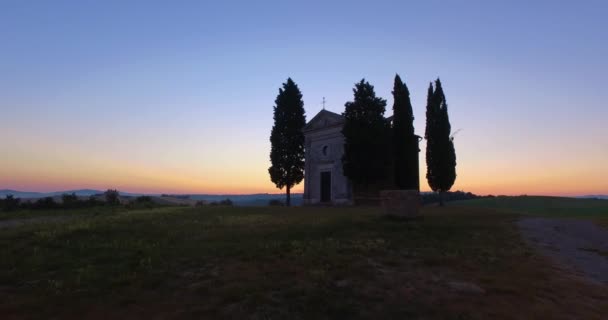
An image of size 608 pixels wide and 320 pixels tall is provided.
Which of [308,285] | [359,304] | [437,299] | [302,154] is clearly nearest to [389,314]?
[359,304]

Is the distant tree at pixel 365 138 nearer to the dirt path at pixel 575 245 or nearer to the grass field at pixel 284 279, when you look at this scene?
the dirt path at pixel 575 245

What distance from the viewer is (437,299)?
189 inches

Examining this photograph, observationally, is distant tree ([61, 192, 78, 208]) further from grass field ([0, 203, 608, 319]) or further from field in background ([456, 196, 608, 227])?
field in background ([456, 196, 608, 227])

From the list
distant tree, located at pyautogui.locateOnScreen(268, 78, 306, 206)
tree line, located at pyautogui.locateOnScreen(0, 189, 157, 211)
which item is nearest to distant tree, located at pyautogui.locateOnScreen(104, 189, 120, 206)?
tree line, located at pyautogui.locateOnScreen(0, 189, 157, 211)

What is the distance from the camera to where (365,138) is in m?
27.6

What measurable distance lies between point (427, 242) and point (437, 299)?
4.96 meters

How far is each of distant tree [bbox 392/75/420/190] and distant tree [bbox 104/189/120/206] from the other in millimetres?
25801

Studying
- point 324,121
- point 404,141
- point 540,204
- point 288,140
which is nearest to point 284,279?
point 404,141

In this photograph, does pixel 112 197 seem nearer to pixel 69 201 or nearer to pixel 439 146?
pixel 69 201

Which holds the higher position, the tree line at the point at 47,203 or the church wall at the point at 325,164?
the church wall at the point at 325,164

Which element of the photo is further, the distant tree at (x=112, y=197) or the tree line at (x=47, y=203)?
the distant tree at (x=112, y=197)

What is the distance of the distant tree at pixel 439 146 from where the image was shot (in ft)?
93.1

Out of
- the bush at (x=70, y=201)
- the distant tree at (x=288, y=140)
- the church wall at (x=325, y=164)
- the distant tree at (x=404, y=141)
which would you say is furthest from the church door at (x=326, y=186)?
the bush at (x=70, y=201)

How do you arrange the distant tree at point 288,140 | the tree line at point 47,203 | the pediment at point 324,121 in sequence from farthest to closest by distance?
the distant tree at point 288,140 < the pediment at point 324,121 < the tree line at point 47,203
